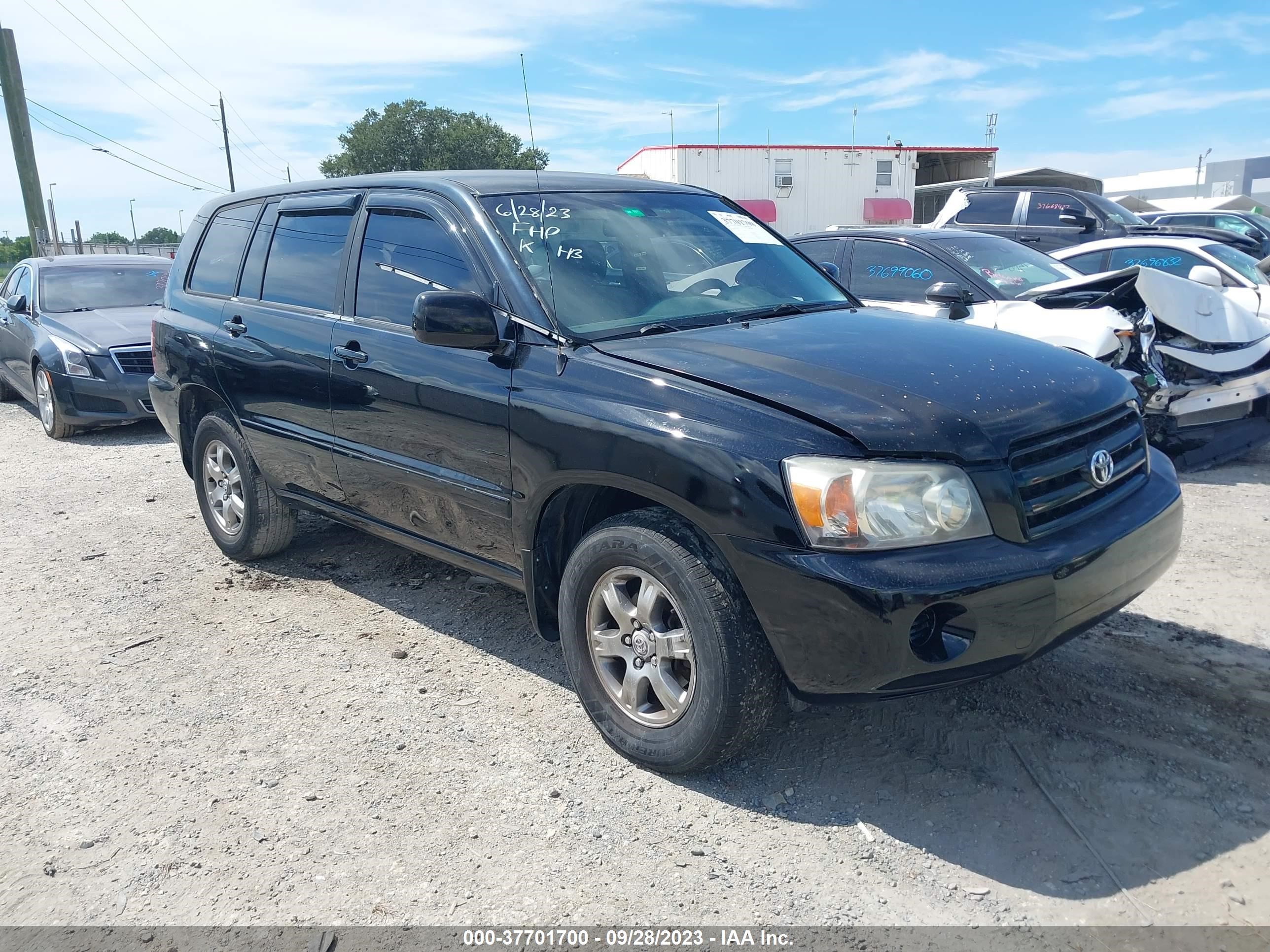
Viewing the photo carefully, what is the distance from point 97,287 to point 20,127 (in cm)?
1350

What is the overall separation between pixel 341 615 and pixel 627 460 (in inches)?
90.9

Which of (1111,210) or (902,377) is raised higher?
(1111,210)

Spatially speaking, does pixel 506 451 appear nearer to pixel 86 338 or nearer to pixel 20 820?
pixel 20 820

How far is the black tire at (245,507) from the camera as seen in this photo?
5129mm

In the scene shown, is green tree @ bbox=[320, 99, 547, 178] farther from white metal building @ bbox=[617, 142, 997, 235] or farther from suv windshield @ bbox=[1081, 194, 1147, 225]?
suv windshield @ bbox=[1081, 194, 1147, 225]

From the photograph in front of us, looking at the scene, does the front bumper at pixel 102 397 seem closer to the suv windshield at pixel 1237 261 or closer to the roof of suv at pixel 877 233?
the roof of suv at pixel 877 233

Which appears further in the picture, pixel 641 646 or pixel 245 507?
pixel 245 507

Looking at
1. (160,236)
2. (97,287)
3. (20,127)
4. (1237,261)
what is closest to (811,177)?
(20,127)

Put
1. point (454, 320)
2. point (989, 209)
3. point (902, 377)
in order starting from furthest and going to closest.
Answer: point (989, 209), point (454, 320), point (902, 377)

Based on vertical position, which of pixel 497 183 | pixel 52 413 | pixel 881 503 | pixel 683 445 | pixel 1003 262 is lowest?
pixel 52 413

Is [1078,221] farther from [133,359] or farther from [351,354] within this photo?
[133,359]

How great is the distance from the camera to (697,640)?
2.92 meters

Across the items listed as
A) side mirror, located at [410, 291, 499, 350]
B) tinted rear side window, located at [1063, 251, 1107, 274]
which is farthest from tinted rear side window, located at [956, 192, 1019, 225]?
side mirror, located at [410, 291, 499, 350]

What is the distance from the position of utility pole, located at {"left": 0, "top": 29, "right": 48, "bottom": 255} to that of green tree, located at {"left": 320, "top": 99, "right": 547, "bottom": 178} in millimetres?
40485
